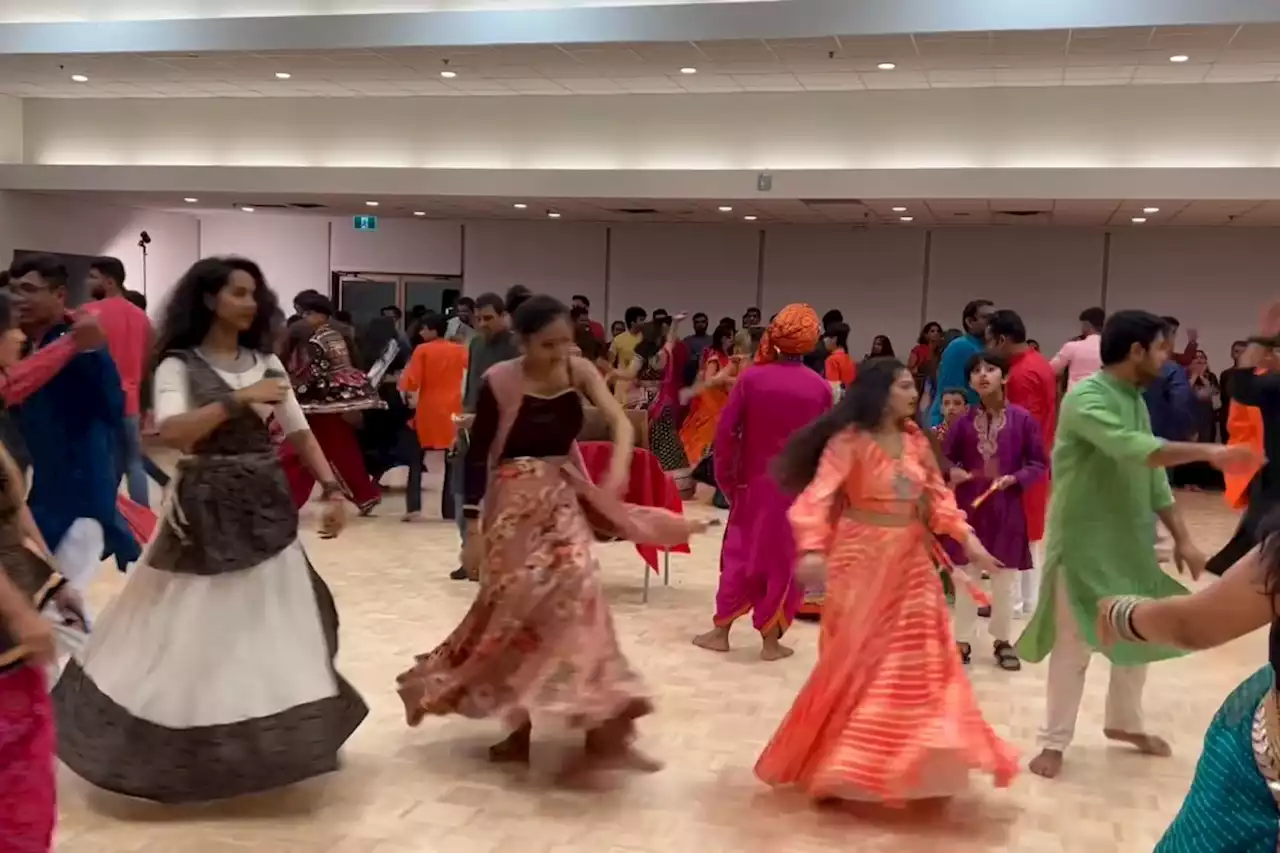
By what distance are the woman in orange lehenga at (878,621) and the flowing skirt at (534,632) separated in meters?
0.56

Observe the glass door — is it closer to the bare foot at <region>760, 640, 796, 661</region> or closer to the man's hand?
the bare foot at <region>760, 640, 796, 661</region>

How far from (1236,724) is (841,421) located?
2.03 metres

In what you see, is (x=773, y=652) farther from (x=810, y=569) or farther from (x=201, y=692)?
(x=201, y=692)

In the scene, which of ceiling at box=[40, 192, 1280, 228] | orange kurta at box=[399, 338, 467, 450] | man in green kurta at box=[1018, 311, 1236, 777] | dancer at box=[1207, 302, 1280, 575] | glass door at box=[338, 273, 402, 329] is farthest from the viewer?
glass door at box=[338, 273, 402, 329]

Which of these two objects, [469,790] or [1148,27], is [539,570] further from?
[1148,27]

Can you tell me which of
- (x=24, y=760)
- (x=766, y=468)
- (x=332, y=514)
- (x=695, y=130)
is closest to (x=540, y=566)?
(x=332, y=514)

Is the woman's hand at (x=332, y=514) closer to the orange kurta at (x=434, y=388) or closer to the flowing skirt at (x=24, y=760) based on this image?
the flowing skirt at (x=24, y=760)

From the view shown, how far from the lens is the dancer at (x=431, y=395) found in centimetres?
→ 896

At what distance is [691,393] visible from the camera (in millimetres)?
8516

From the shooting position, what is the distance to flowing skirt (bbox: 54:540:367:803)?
3.45m

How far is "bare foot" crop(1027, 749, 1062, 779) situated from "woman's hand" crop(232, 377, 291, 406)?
265cm

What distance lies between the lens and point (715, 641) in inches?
225

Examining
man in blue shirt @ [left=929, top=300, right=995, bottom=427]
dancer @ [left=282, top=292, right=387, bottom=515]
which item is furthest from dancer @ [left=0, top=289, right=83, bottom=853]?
dancer @ [left=282, top=292, right=387, bottom=515]

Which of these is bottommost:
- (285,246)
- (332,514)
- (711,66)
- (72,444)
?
(332,514)
